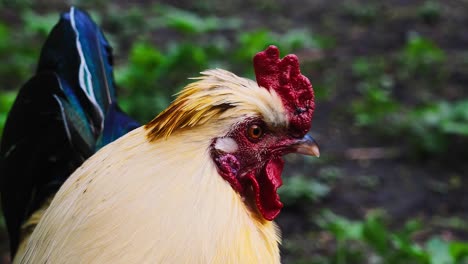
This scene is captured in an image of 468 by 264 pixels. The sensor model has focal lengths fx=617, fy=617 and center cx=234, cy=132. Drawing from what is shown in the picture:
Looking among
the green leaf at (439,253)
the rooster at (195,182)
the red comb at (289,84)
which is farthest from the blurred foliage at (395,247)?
the red comb at (289,84)

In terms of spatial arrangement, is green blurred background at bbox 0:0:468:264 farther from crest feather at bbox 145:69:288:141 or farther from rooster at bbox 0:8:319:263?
crest feather at bbox 145:69:288:141

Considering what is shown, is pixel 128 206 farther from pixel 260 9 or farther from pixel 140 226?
pixel 260 9

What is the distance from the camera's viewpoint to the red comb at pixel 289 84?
1920 millimetres

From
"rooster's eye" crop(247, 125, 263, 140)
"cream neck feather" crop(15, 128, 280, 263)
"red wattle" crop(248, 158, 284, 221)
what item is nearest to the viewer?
"cream neck feather" crop(15, 128, 280, 263)

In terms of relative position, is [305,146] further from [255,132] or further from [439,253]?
[439,253]

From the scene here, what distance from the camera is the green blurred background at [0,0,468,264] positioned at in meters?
3.99

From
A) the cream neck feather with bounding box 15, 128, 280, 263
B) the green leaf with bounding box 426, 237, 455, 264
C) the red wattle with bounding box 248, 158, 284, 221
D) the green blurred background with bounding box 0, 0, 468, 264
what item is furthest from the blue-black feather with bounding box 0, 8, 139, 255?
the green leaf with bounding box 426, 237, 455, 264

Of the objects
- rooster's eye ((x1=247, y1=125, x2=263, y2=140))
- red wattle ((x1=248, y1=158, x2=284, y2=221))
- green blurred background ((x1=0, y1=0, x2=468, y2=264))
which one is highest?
rooster's eye ((x1=247, y1=125, x2=263, y2=140))

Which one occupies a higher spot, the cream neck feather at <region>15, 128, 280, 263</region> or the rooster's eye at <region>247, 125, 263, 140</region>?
the rooster's eye at <region>247, 125, 263, 140</region>

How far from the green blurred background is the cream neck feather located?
1.54m

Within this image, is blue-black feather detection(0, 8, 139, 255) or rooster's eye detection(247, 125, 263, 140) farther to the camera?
blue-black feather detection(0, 8, 139, 255)

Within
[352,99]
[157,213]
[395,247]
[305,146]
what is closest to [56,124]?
[157,213]

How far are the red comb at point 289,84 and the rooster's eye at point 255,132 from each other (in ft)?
0.36

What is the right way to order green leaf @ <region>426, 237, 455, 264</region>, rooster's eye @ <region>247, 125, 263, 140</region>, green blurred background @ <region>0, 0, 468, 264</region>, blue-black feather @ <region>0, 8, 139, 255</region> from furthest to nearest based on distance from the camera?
green blurred background @ <region>0, 0, 468, 264</region>, green leaf @ <region>426, 237, 455, 264</region>, blue-black feather @ <region>0, 8, 139, 255</region>, rooster's eye @ <region>247, 125, 263, 140</region>
